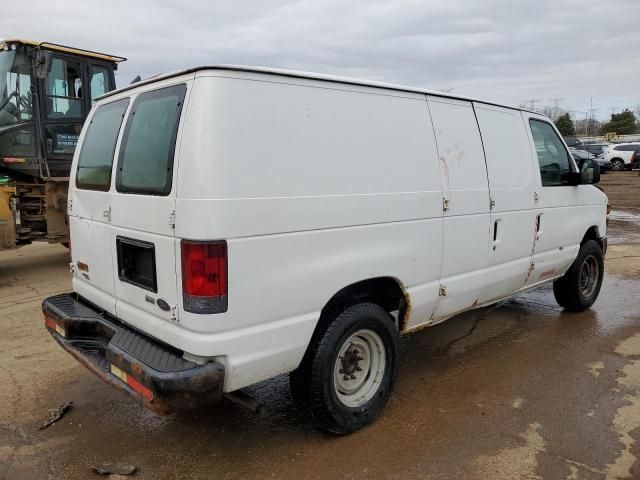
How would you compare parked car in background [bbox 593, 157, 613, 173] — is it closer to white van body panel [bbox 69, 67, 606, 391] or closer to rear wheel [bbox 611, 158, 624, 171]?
rear wheel [bbox 611, 158, 624, 171]

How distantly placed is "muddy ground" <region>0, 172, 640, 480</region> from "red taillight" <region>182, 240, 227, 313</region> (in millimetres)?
1074

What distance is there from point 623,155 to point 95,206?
1443 inches

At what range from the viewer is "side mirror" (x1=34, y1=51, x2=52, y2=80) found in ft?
22.8

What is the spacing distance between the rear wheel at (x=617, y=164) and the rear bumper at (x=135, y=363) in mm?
36856

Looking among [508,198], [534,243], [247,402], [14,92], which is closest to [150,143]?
[247,402]

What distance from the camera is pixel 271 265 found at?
109 inches

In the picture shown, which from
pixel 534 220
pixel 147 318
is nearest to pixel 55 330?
pixel 147 318

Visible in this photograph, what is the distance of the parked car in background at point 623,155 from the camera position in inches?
1283

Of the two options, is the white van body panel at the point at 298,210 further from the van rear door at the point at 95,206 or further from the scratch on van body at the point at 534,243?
the scratch on van body at the point at 534,243

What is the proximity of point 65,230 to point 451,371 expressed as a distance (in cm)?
627

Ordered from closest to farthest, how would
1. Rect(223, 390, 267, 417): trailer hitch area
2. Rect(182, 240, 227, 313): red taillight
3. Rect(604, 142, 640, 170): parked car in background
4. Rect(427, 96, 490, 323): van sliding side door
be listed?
1. Rect(182, 240, 227, 313): red taillight
2. Rect(223, 390, 267, 417): trailer hitch area
3. Rect(427, 96, 490, 323): van sliding side door
4. Rect(604, 142, 640, 170): parked car in background

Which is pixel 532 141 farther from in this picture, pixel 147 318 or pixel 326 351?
pixel 147 318

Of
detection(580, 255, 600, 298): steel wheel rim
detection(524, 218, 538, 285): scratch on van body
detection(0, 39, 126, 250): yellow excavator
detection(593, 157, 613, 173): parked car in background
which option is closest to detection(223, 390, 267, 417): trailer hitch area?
detection(524, 218, 538, 285): scratch on van body

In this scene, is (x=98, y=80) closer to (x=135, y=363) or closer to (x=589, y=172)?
(x=135, y=363)
